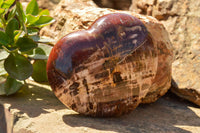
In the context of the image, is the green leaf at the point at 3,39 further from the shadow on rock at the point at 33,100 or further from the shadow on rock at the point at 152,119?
the shadow on rock at the point at 152,119

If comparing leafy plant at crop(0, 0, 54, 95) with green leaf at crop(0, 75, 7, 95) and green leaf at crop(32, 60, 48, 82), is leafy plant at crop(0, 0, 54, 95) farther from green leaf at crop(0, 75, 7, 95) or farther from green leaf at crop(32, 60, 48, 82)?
green leaf at crop(32, 60, 48, 82)

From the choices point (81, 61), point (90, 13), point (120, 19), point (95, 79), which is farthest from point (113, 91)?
point (90, 13)

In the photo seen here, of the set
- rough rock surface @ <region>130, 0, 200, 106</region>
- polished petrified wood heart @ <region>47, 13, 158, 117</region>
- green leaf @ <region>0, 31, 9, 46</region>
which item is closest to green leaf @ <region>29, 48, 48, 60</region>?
green leaf @ <region>0, 31, 9, 46</region>

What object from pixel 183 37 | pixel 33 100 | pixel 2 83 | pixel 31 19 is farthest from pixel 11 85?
pixel 183 37

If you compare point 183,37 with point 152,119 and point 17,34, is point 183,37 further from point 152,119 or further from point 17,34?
point 17,34

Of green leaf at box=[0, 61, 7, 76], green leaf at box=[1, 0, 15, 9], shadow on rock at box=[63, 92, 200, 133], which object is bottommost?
shadow on rock at box=[63, 92, 200, 133]

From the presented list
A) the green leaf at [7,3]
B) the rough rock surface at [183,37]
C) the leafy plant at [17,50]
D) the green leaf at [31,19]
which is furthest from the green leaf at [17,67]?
the rough rock surface at [183,37]
